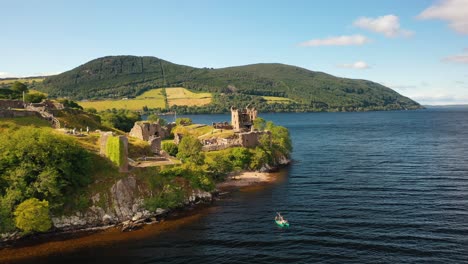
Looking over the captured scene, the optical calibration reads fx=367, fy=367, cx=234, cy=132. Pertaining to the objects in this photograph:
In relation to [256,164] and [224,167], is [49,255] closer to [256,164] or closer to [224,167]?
[224,167]

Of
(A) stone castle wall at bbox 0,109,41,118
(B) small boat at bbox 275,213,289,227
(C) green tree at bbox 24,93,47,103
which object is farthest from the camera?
(C) green tree at bbox 24,93,47,103

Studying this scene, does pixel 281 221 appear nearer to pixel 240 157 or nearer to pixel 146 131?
pixel 240 157

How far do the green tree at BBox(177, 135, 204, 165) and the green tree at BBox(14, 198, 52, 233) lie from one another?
38.3 meters

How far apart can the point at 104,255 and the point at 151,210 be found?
15.7 meters

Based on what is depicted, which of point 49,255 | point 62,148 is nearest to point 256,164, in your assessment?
point 62,148

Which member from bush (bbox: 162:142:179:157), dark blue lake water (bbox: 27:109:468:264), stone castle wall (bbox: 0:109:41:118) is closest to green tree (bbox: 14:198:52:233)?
dark blue lake water (bbox: 27:109:468:264)

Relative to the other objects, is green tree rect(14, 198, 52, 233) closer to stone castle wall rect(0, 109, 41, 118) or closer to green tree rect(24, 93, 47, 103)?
stone castle wall rect(0, 109, 41, 118)

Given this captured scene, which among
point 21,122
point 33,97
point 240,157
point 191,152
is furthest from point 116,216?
point 33,97

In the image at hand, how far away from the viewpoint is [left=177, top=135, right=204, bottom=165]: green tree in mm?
91375

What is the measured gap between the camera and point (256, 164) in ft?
350

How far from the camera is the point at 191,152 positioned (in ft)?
311

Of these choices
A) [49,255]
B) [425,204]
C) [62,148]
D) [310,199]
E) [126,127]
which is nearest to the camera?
[49,255]

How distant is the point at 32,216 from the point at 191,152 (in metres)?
44.4

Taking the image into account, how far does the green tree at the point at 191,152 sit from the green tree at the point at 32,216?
38298 millimetres
